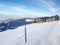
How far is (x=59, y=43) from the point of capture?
12.4ft

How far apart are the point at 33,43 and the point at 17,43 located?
62cm

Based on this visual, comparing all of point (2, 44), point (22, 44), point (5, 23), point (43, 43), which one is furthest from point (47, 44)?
point (5, 23)

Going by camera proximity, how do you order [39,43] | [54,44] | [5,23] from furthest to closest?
[5,23] < [39,43] < [54,44]

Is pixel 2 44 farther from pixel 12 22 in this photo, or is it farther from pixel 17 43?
pixel 12 22

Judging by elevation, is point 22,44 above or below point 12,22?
below

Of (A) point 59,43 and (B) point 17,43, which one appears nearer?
(A) point 59,43

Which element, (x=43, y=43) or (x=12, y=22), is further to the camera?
(x=12, y=22)

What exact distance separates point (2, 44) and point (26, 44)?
95 centimetres

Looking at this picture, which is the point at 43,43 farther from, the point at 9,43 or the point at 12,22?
the point at 12,22

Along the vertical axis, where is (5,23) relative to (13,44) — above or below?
above

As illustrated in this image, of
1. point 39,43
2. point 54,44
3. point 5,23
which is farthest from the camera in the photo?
point 5,23

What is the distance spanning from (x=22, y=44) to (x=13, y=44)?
1.11 ft

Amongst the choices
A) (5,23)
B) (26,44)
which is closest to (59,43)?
(26,44)

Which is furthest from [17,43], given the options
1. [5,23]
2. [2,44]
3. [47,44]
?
[5,23]
